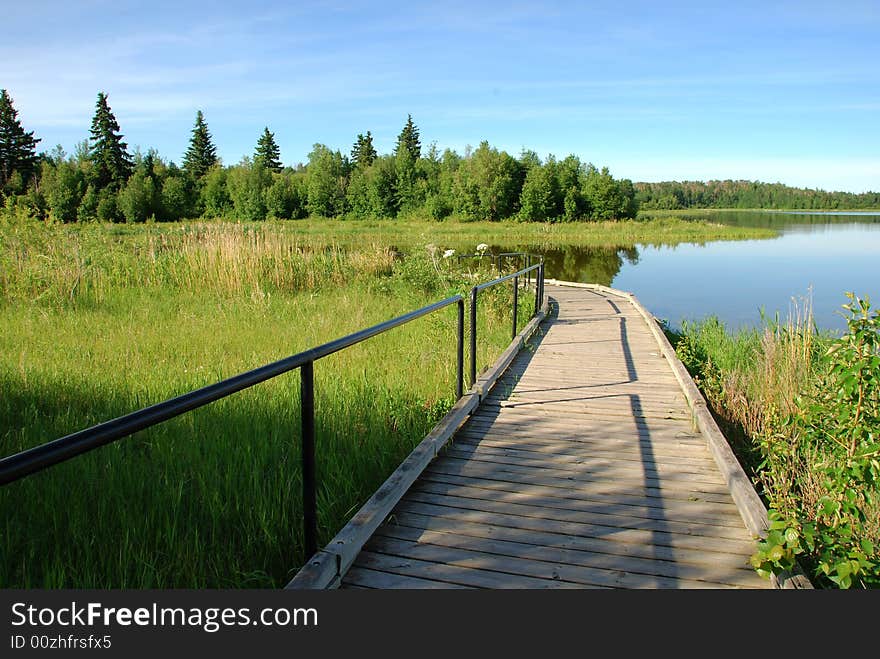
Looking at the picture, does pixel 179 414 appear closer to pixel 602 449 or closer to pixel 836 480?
pixel 836 480

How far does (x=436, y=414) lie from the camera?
5062mm

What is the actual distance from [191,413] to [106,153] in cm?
7290

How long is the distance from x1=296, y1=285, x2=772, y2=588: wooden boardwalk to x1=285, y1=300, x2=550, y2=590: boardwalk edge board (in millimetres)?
82

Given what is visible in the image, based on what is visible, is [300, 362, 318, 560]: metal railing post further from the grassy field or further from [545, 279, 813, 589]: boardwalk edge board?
[545, 279, 813, 589]: boardwalk edge board

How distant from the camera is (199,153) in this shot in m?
87.8

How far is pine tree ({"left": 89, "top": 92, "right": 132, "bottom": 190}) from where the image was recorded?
64.8 metres

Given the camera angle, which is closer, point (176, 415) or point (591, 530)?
point (176, 415)

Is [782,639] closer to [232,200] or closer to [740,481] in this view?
[740,481]

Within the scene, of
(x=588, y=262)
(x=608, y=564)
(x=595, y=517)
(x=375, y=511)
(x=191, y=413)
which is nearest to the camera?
(x=608, y=564)

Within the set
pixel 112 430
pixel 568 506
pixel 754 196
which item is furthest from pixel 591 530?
pixel 754 196

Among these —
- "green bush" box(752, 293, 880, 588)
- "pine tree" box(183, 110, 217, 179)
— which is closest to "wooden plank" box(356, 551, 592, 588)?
"green bush" box(752, 293, 880, 588)

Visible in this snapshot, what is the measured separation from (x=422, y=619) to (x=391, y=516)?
1079 mm

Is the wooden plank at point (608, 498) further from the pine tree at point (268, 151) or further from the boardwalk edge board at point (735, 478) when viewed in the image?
the pine tree at point (268, 151)

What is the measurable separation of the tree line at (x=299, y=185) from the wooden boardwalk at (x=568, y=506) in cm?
6021
